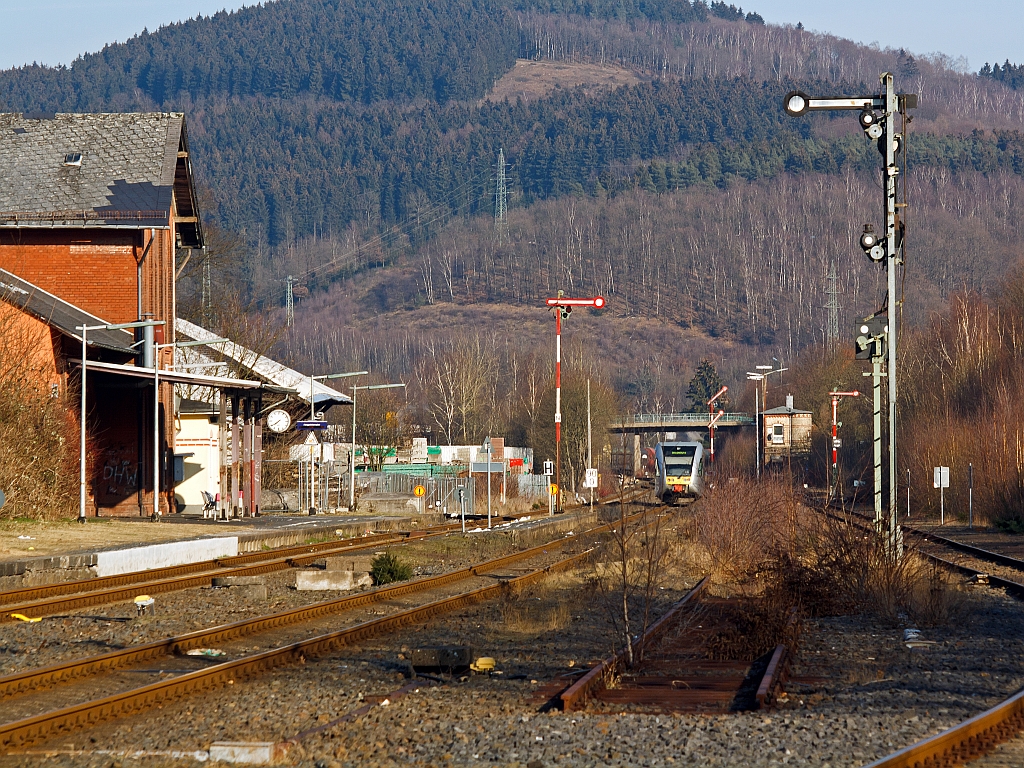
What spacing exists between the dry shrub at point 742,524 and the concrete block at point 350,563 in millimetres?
6276

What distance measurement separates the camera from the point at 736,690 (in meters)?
11.1

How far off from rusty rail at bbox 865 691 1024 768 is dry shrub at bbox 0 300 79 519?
26.3m

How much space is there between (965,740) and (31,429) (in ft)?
90.9

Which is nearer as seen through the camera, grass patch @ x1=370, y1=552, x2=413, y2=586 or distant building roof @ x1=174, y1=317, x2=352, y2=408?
grass patch @ x1=370, y1=552, x2=413, y2=586

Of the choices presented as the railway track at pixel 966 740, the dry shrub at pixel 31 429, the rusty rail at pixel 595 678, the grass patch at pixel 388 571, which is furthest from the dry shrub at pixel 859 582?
the dry shrub at pixel 31 429

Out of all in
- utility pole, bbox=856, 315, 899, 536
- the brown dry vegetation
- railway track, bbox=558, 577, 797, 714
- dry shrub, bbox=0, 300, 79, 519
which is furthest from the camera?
dry shrub, bbox=0, 300, 79, 519

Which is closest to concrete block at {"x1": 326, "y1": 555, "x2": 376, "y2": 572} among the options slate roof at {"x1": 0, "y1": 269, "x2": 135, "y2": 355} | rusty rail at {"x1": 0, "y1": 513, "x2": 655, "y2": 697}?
rusty rail at {"x1": 0, "y1": 513, "x2": 655, "y2": 697}

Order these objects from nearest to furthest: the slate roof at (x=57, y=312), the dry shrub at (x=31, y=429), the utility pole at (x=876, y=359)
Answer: the utility pole at (x=876, y=359)
the dry shrub at (x=31, y=429)
the slate roof at (x=57, y=312)

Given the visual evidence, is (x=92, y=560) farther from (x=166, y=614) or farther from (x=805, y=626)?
(x=805, y=626)

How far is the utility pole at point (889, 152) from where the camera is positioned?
1838cm

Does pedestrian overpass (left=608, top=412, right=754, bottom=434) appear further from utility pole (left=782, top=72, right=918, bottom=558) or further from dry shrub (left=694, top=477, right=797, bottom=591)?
utility pole (left=782, top=72, right=918, bottom=558)

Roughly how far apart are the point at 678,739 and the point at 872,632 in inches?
269

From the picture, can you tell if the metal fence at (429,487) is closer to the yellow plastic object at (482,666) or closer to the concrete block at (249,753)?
the yellow plastic object at (482,666)

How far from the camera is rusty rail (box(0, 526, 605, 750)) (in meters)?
9.18
